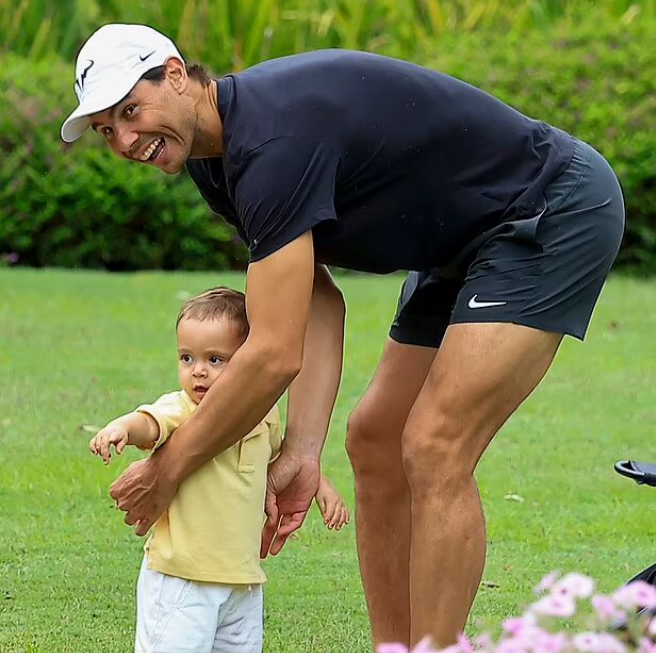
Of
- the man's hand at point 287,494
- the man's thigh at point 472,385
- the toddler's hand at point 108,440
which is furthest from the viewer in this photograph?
the man's hand at point 287,494

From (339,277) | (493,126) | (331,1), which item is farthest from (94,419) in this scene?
(331,1)

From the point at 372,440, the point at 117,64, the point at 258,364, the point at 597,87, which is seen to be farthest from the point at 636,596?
the point at 597,87

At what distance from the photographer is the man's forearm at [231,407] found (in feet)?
11.7

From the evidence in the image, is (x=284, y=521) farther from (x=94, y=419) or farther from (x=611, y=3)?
(x=611, y=3)

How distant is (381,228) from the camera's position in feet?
12.7

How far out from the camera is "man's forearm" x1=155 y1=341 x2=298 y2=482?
3.58 m

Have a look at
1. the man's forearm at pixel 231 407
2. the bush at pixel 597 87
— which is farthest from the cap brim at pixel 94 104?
the bush at pixel 597 87

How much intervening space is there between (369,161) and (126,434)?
855mm

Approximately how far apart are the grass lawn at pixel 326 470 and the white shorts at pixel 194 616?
665mm

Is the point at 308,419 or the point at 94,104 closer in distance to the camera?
the point at 94,104

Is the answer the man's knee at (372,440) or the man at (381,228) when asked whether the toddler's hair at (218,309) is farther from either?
the man's knee at (372,440)

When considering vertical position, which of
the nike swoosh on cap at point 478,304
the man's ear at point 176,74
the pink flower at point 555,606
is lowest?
the nike swoosh on cap at point 478,304

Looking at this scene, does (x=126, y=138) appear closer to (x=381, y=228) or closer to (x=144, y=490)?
(x=381, y=228)

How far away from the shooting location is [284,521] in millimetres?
4109
